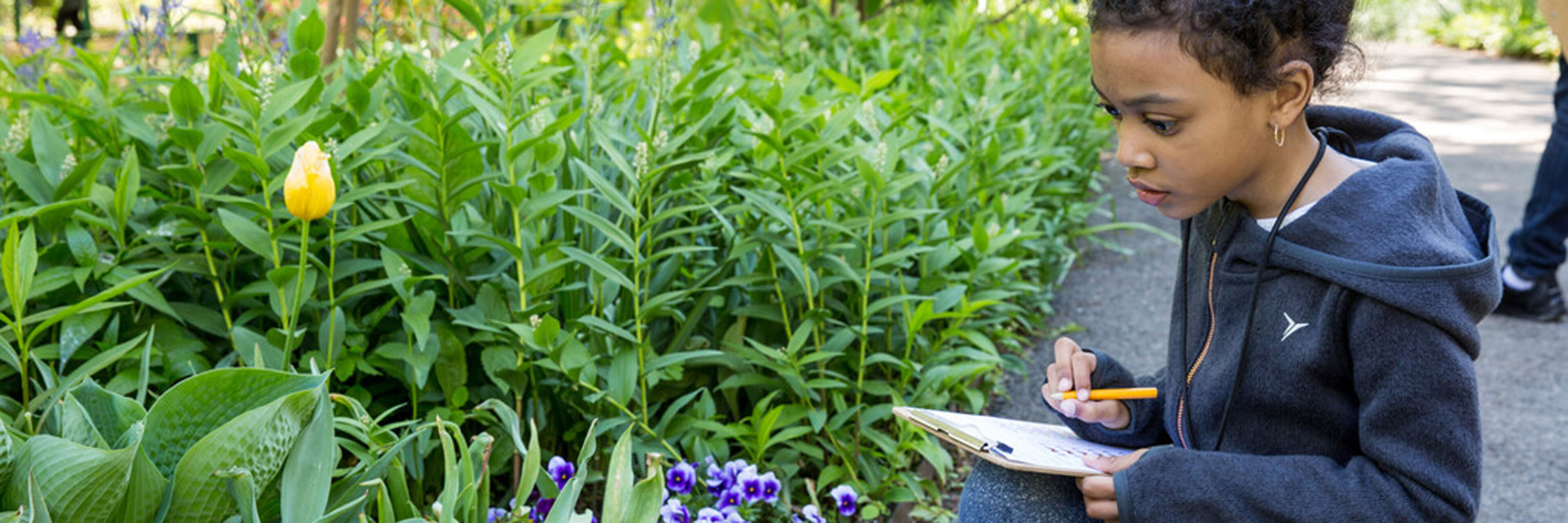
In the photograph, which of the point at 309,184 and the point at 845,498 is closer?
the point at 309,184

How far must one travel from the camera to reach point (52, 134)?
246 centimetres

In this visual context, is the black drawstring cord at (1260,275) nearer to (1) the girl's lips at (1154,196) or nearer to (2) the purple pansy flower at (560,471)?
(1) the girl's lips at (1154,196)

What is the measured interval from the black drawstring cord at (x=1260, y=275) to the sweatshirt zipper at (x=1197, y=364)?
0.30ft

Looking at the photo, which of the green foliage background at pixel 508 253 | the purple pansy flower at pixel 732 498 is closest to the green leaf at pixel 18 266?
the green foliage background at pixel 508 253

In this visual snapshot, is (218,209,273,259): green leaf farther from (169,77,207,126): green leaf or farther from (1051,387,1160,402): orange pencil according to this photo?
(1051,387,1160,402): orange pencil

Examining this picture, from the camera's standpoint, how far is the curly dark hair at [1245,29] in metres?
1.53

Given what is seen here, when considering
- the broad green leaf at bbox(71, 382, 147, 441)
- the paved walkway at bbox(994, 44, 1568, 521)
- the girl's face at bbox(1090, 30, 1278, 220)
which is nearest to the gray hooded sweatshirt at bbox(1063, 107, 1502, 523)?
the girl's face at bbox(1090, 30, 1278, 220)

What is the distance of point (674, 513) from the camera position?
2.19m

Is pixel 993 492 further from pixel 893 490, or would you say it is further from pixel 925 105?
pixel 925 105

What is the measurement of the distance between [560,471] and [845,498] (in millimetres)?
532

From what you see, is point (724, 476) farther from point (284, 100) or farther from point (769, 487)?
point (284, 100)

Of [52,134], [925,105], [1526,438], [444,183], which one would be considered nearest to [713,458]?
[444,183]

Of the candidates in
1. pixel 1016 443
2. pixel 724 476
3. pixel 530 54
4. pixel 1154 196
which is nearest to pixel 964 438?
pixel 1016 443

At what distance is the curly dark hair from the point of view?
5.03ft
